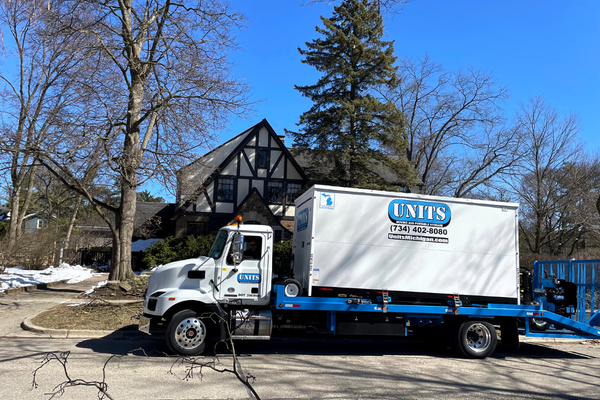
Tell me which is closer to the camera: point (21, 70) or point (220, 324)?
point (220, 324)

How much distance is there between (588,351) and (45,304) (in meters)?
14.5

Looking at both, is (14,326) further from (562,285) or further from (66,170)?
(562,285)

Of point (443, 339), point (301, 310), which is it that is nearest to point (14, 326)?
point (301, 310)

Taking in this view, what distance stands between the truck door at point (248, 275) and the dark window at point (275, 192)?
63.2ft

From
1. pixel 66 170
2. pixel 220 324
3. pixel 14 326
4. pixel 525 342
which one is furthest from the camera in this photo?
pixel 66 170

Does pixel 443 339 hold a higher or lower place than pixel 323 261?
lower

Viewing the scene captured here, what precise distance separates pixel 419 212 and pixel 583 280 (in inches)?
168

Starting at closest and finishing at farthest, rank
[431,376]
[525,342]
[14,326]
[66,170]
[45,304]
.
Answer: [431,376], [14,326], [525,342], [45,304], [66,170]

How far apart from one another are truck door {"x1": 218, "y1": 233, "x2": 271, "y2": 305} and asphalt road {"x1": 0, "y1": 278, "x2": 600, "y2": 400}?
3.67ft

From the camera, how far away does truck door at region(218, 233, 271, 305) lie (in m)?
8.62

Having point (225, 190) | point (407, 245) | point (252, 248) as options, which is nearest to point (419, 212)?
point (407, 245)

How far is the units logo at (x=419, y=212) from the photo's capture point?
9.02 meters

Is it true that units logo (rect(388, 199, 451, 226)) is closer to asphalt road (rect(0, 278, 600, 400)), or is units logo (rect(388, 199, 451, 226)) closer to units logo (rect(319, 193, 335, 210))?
units logo (rect(319, 193, 335, 210))

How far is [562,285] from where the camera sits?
9945mm
